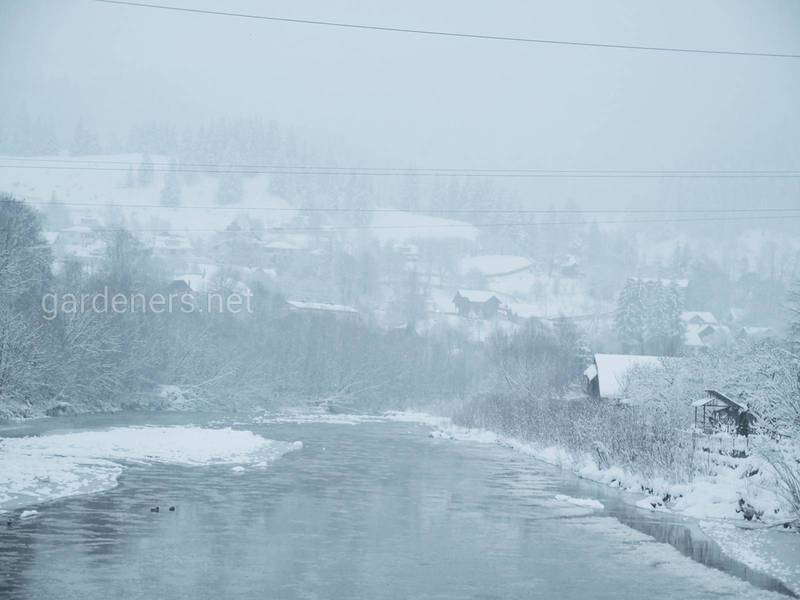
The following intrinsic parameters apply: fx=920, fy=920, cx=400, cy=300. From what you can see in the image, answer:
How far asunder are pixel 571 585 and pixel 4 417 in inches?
1915

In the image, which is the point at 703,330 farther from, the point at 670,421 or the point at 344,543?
the point at 344,543

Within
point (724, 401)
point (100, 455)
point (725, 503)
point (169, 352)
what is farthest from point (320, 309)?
point (725, 503)

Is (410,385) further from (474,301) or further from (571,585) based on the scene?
(571,585)

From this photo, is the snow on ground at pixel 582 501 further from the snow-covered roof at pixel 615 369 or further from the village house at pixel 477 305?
the village house at pixel 477 305

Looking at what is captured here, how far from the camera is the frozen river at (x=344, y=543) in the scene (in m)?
17.4

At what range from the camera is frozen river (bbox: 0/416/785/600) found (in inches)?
687

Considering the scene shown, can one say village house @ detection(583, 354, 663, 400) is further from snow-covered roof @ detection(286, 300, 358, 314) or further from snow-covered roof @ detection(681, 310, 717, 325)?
snow-covered roof @ detection(681, 310, 717, 325)

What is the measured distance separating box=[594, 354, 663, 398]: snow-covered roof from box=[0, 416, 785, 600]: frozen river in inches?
1164

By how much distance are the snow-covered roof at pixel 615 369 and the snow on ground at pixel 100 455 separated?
25.0m

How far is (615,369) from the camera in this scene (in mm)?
67875

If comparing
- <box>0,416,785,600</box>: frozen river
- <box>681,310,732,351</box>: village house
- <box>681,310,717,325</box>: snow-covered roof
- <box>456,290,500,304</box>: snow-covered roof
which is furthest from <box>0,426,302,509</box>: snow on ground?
<box>681,310,717,325</box>: snow-covered roof

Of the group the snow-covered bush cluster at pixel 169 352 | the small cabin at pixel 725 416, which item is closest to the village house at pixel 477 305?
the snow-covered bush cluster at pixel 169 352

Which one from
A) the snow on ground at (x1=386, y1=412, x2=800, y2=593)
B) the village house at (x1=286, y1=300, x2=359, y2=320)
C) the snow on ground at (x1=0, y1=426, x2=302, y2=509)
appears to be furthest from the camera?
the village house at (x1=286, y1=300, x2=359, y2=320)

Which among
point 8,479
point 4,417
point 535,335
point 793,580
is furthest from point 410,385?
point 793,580
